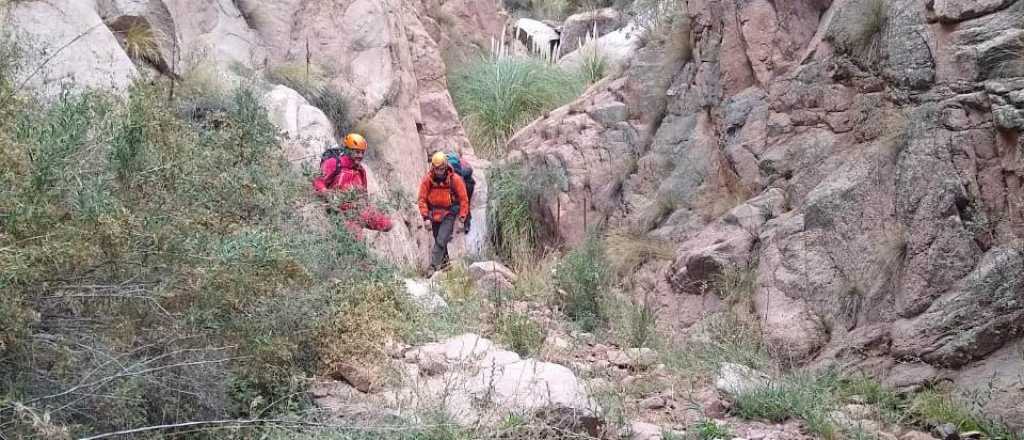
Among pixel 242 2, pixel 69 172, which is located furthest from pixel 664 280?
pixel 242 2

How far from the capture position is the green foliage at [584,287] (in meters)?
8.29

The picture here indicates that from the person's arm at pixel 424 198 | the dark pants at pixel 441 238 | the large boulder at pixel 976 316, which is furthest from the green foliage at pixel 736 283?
the person's arm at pixel 424 198

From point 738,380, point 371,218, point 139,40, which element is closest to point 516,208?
point 139,40

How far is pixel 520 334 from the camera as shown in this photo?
6.77m

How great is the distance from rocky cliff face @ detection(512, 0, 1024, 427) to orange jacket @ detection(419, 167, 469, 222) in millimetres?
A: 2047

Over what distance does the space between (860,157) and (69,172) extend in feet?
18.5

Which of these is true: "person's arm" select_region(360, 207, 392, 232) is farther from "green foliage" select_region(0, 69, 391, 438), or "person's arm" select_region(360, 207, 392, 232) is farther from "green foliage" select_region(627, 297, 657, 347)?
"green foliage" select_region(627, 297, 657, 347)

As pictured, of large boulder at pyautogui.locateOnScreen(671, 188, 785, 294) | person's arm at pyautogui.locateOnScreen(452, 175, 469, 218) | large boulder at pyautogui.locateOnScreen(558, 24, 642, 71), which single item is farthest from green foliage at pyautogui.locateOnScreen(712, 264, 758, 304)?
large boulder at pyautogui.locateOnScreen(558, 24, 642, 71)

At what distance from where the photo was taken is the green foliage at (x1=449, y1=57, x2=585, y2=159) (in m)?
17.1

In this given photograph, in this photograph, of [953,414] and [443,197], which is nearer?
[953,414]

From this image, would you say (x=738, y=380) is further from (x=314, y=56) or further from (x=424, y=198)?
(x=314, y=56)

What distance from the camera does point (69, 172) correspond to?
4.16 meters

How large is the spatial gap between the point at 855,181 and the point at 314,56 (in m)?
9.87

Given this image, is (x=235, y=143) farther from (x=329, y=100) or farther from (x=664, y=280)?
(x=329, y=100)
